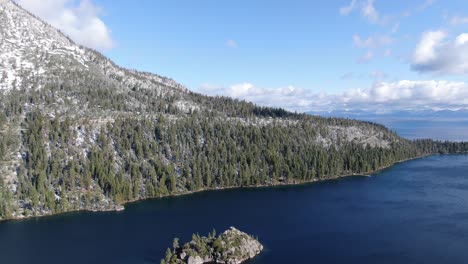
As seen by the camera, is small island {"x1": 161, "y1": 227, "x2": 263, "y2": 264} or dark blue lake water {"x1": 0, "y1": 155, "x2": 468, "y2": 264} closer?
small island {"x1": 161, "y1": 227, "x2": 263, "y2": 264}

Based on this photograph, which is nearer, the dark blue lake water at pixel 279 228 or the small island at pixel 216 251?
the small island at pixel 216 251

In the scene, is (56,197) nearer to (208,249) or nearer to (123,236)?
(123,236)

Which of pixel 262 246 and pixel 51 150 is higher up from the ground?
pixel 51 150

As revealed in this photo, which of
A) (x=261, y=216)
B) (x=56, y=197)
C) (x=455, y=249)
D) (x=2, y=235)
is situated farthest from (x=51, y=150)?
(x=455, y=249)
